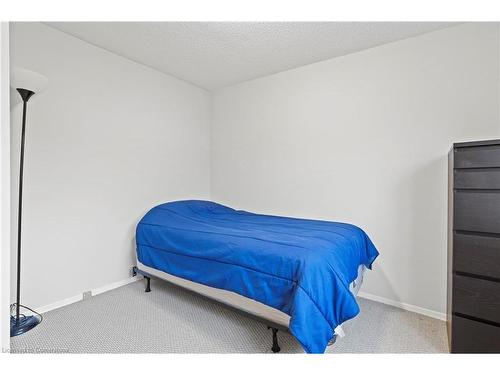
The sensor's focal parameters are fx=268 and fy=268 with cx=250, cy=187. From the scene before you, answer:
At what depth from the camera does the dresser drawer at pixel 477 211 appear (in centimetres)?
148

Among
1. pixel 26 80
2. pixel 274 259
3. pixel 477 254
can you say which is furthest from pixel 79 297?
pixel 477 254

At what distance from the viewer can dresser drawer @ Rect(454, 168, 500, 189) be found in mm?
1479

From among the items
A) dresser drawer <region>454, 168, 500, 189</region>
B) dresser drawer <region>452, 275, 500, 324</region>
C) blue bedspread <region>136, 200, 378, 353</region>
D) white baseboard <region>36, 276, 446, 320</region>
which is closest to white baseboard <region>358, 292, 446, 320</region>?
white baseboard <region>36, 276, 446, 320</region>

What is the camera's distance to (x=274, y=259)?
1578 millimetres

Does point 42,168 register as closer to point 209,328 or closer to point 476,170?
point 209,328

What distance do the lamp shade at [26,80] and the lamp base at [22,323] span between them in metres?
1.61

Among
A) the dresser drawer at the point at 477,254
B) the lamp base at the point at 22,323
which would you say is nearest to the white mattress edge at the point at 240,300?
the dresser drawer at the point at 477,254

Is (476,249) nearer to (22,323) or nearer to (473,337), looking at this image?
(473,337)

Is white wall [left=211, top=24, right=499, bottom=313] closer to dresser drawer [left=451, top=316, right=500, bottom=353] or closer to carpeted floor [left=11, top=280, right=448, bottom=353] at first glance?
carpeted floor [left=11, top=280, right=448, bottom=353]

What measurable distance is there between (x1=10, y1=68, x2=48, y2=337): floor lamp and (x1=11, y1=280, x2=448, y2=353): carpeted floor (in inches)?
3.3

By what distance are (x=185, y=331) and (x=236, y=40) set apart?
2.38 m

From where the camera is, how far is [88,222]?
2445mm

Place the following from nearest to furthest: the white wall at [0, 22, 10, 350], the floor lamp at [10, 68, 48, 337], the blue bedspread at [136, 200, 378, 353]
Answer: the white wall at [0, 22, 10, 350]
the blue bedspread at [136, 200, 378, 353]
the floor lamp at [10, 68, 48, 337]

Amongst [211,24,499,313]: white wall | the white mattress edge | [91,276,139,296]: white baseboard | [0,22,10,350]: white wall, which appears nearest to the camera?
[0,22,10,350]: white wall
